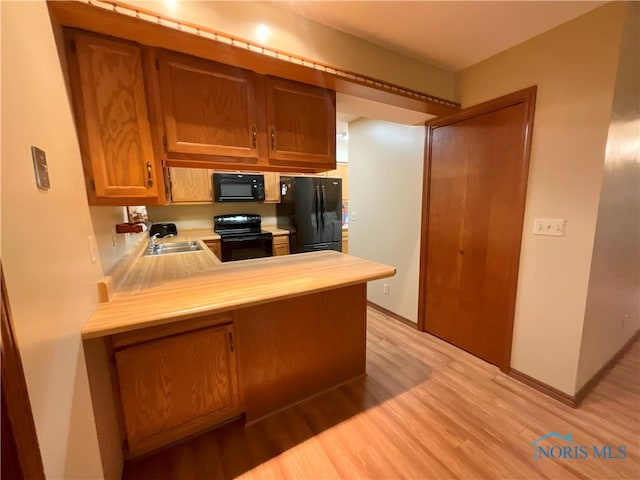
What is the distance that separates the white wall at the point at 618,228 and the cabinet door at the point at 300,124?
5.42ft

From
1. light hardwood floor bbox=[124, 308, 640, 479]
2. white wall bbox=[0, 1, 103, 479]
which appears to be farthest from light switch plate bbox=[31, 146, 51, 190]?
light hardwood floor bbox=[124, 308, 640, 479]

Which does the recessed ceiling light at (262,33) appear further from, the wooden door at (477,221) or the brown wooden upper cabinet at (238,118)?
the wooden door at (477,221)

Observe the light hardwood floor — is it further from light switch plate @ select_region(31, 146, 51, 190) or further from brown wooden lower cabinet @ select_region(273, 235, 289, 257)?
brown wooden lower cabinet @ select_region(273, 235, 289, 257)

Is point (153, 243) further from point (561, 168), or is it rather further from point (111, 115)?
point (561, 168)

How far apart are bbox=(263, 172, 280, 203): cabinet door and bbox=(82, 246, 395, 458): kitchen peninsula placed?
2.31m

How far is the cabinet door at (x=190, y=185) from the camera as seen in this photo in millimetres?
3494

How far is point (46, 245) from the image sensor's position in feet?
2.52

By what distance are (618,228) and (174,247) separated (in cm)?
391

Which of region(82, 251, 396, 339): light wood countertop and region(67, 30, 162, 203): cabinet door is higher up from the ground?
region(67, 30, 162, 203): cabinet door

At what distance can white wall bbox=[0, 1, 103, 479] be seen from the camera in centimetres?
63

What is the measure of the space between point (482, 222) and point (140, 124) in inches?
94.5

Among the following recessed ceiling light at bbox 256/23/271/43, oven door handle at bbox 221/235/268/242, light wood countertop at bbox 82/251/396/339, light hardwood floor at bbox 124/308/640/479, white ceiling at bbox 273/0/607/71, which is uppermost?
white ceiling at bbox 273/0/607/71

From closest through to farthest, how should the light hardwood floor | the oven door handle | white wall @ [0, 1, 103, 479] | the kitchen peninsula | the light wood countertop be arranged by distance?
white wall @ [0, 1, 103, 479] < the light wood countertop < the kitchen peninsula < the light hardwood floor < the oven door handle

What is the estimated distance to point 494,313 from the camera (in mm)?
2191
